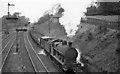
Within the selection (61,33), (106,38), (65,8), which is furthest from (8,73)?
(65,8)

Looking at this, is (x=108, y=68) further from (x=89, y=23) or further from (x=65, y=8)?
(x=65, y=8)

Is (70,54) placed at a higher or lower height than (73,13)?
lower

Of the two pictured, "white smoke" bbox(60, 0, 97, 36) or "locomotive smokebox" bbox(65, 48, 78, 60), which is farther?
"white smoke" bbox(60, 0, 97, 36)

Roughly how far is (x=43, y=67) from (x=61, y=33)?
4669cm

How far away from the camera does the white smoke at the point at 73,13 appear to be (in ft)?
243

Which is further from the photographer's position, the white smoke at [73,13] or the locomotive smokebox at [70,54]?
the white smoke at [73,13]

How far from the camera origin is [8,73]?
22172 millimetres

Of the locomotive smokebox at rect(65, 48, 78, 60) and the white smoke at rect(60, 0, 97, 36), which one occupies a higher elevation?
the white smoke at rect(60, 0, 97, 36)

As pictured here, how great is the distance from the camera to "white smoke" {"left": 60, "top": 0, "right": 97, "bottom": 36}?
7419cm

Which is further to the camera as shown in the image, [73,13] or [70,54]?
[73,13]

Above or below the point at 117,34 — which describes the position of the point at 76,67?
below

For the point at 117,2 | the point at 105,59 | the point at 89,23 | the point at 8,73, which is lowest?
the point at 8,73

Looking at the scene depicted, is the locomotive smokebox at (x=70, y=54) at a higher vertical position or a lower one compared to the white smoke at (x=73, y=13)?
lower

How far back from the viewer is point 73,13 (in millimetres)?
82625
